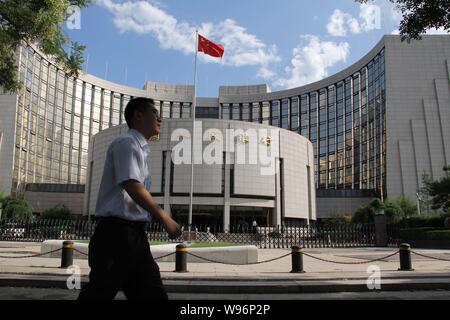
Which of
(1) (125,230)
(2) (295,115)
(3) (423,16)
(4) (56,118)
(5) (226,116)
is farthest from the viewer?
(5) (226,116)

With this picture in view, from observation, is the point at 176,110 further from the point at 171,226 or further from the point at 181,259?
the point at 171,226

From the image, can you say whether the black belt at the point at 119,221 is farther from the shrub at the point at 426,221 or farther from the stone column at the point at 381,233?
the shrub at the point at 426,221

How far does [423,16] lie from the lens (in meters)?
12.1

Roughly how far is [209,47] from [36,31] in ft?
74.6

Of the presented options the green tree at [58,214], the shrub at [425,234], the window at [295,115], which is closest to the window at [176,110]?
the window at [295,115]

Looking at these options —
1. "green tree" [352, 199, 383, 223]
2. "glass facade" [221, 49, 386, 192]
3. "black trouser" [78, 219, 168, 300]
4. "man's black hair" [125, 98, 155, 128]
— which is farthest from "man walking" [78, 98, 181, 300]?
"glass facade" [221, 49, 386, 192]

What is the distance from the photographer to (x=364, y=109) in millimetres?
83000

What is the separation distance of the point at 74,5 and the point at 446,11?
36.7 ft

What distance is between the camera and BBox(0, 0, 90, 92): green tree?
480 inches

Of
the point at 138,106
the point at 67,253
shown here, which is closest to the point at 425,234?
the point at 67,253

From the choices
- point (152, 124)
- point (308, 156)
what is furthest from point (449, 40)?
point (152, 124)

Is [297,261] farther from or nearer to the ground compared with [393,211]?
nearer to the ground

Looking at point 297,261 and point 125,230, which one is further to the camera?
point 297,261

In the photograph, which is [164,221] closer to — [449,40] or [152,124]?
[152,124]
